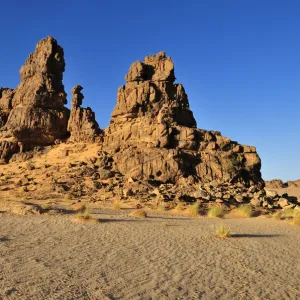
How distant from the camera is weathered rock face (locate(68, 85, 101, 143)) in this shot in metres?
36.1

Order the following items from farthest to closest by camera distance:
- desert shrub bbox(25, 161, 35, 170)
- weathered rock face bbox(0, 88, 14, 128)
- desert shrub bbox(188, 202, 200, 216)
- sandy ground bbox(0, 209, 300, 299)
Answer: weathered rock face bbox(0, 88, 14, 128) → desert shrub bbox(25, 161, 35, 170) → desert shrub bbox(188, 202, 200, 216) → sandy ground bbox(0, 209, 300, 299)

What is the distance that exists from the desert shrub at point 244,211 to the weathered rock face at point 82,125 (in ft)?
61.8

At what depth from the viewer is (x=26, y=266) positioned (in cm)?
762

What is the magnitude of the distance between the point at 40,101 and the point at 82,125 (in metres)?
6.05

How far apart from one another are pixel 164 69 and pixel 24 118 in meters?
17.0

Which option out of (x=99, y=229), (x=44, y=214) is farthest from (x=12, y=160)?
(x=99, y=229)

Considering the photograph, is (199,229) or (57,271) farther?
(199,229)

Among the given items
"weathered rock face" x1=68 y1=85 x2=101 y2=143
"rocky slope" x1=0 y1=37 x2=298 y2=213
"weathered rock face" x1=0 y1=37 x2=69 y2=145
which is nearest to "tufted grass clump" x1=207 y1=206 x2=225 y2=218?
"rocky slope" x1=0 y1=37 x2=298 y2=213

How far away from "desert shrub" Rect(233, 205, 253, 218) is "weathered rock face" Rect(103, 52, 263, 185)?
202 inches

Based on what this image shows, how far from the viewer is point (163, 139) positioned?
28.7m

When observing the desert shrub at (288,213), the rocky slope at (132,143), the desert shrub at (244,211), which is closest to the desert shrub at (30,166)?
the rocky slope at (132,143)

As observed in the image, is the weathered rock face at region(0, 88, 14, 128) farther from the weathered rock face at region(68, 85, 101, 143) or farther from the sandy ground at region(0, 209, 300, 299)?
the sandy ground at region(0, 209, 300, 299)

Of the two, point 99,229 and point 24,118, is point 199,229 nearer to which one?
point 99,229

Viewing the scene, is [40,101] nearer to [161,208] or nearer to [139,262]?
[161,208]
